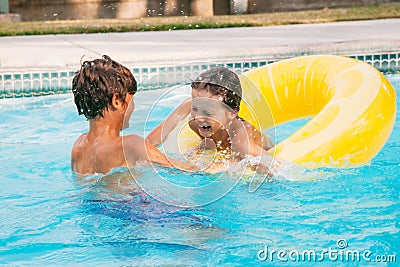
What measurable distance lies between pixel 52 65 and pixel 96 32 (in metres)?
2.66

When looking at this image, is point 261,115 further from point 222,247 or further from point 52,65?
point 52,65

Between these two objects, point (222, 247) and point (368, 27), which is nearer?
point (222, 247)

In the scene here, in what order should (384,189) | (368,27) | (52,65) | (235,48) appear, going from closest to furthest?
(384,189) → (52,65) → (235,48) → (368,27)

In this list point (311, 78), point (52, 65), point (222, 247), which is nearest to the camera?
point (222, 247)

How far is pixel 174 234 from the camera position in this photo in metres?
3.07

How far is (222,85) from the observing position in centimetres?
324

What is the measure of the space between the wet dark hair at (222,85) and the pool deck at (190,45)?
3105 mm

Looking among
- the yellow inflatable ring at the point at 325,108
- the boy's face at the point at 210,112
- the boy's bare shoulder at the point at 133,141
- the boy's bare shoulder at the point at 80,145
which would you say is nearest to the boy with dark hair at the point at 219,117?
the boy's face at the point at 210,112

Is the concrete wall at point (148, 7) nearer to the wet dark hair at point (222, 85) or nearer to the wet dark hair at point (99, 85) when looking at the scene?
the wet dark hair at point (99, 85)

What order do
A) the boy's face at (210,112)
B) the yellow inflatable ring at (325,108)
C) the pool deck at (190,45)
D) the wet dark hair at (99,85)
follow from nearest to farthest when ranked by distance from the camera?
the boy's face at (210,112) < the wet dark hair at (99,85) < the yellow inflatable ring at (325,108) < the pool deck at (190,45)

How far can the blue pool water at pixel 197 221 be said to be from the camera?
297 cm

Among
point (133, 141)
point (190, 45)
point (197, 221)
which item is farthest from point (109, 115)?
point (190, 45)

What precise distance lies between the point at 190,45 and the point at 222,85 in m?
3.90

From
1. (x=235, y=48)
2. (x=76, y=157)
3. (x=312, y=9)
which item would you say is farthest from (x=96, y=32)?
(x=76, y=157)
